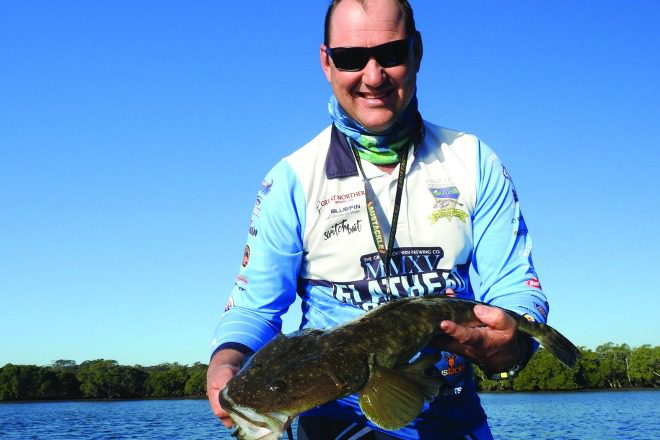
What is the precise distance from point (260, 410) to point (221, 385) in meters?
0.55

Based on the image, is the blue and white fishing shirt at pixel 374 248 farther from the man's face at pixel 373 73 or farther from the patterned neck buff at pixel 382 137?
the man's face at pixel 373 73

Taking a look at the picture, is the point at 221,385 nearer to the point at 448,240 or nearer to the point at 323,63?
the point at 448,240

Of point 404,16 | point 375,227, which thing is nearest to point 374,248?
point 375,227

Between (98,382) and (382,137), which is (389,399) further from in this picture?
(98,382)

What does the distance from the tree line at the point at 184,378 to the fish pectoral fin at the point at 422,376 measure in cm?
16054

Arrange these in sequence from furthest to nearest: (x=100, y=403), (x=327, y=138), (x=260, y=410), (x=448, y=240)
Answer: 1. (x=100, y=403)
2. (x=327, y=138)
3. (x=448, y=240)
4. (x=260, y=410)

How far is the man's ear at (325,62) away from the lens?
4.85 m

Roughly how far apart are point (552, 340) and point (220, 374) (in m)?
1.74

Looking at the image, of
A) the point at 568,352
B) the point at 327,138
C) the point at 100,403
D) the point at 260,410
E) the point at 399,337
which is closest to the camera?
the point at 260,410

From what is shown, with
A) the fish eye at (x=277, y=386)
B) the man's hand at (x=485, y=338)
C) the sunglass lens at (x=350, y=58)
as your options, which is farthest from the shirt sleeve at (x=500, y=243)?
the fish eye at (x=277, y=386)

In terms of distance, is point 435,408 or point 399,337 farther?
point 435,408

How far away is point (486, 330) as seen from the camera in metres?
3.80

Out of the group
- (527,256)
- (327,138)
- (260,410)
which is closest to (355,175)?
(327,138)

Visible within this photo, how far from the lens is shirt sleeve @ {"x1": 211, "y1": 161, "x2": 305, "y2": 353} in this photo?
464cm
